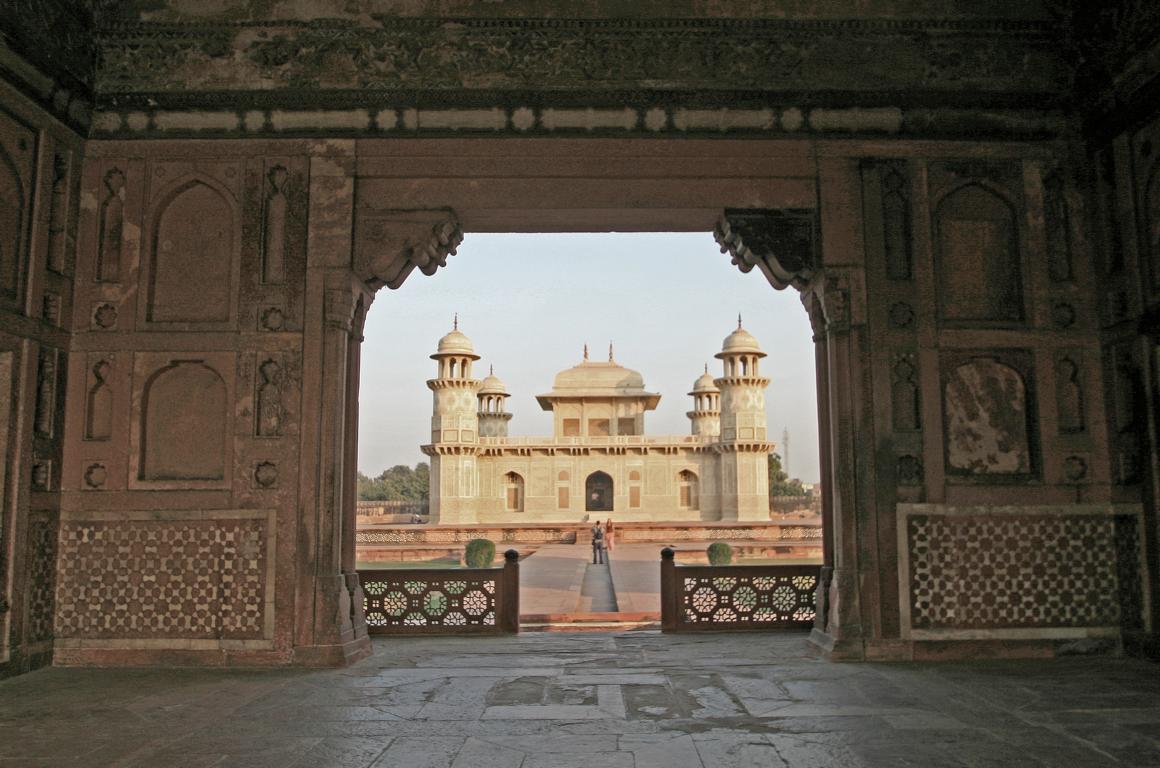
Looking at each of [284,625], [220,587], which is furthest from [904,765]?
[220,587]

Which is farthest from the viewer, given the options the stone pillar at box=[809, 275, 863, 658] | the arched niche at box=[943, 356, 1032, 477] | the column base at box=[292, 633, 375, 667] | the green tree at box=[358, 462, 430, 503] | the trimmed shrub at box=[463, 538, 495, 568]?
the green tree at box=[358, 462, 430, 503]

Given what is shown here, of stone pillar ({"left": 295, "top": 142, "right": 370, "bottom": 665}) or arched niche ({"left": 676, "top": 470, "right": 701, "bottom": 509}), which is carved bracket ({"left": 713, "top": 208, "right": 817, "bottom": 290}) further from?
arched niche ({"left": 676, "top": 470, "right": 701, "bottom": 509})

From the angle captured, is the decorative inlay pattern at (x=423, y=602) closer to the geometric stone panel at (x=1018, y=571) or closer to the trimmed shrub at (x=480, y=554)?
the geometric stone panel at (x=1018, y=571)

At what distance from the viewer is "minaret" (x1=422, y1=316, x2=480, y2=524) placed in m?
39.0

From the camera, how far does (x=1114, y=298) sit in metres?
5.87

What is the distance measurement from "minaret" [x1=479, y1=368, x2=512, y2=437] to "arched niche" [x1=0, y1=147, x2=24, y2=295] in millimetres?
Answer: 40463

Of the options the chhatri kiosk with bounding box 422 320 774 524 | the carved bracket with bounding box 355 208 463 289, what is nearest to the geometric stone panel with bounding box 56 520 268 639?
the carved bracket with bounding box 355 208 463 289

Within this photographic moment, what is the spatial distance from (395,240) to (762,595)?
3788mm

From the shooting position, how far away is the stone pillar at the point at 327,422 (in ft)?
18.4

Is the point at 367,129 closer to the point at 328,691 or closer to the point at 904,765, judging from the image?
the point at 328,691

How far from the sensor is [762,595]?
692 cm

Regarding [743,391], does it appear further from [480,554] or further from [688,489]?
[480,554]

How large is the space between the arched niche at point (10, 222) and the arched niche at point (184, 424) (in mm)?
996

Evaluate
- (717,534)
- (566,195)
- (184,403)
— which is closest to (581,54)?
(566,195)
